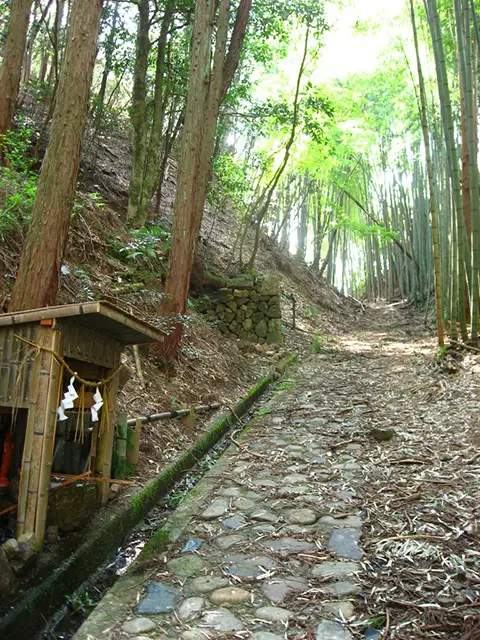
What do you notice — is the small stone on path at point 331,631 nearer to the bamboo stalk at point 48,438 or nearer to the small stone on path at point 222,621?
the small stone on path at point 222,621

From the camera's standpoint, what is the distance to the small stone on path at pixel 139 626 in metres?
2.25

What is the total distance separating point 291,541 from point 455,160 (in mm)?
5795

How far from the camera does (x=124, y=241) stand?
8172 mm

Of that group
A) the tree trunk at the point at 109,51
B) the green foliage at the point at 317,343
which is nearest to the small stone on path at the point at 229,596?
the green foliage at the point at 317,343

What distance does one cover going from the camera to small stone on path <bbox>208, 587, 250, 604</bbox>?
8.09 ft

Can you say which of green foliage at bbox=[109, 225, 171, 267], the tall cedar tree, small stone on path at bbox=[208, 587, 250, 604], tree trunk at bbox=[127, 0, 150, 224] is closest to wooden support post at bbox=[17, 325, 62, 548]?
small stone on path at bbox=[208, 587, 250, 604]

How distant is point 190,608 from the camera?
2.42 meters

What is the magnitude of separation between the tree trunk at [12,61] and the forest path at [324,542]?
5.45 meters

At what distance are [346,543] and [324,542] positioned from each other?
0.41 ft

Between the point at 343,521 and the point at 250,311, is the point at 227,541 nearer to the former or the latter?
the point at 343,521

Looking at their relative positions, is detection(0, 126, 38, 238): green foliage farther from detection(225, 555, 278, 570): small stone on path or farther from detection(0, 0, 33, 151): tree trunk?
detection(225, 555, 278, 570): small stone on path

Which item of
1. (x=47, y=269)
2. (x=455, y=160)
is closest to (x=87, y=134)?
(x=455, y=160)

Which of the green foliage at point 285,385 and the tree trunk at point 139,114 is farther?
the tree trunk at point 139,114

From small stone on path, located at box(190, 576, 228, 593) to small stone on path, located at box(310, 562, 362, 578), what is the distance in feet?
1.53
